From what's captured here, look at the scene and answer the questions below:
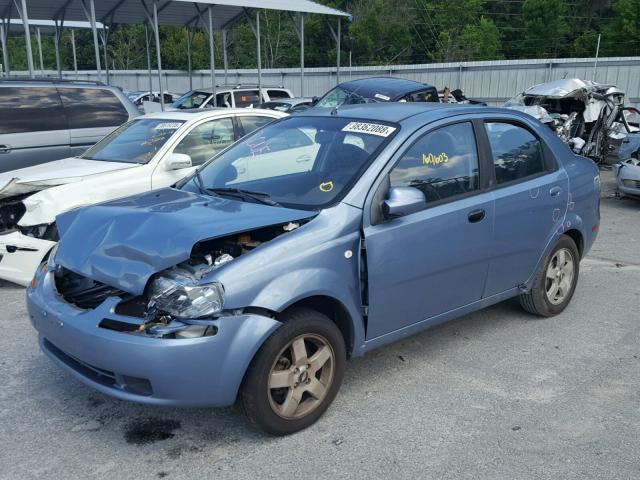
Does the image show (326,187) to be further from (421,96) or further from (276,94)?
(276,94)

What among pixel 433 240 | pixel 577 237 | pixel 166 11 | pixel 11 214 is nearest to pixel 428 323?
pixel 433 240

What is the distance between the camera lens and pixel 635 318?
514 cm

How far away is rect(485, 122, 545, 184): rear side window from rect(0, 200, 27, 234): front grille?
14.9 ft

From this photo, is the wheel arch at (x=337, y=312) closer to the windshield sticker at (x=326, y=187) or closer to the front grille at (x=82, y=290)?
the windshield sticker at (x=326, y=187)

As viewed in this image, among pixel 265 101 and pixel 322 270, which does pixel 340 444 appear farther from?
pixel 265 101

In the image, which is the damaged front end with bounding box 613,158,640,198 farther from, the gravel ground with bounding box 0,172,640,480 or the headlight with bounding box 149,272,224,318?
the headlight with bounding box 149,272,224,318

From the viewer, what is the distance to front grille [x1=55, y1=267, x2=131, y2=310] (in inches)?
132

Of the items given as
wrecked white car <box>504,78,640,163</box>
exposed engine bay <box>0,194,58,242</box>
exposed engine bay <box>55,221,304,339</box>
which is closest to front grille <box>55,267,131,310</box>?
exposed engine bay <box>55,221,304,339</box>

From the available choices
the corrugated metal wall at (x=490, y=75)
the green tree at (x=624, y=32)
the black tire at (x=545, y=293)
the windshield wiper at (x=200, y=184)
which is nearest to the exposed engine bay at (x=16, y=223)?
the windshield wiper at (x=200, y=184)

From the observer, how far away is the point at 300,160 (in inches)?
162

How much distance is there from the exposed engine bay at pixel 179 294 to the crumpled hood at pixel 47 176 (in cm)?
282

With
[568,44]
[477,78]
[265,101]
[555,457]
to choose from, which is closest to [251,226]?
[555,457]

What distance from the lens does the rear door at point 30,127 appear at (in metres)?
7.93

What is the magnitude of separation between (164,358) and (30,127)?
636cm
